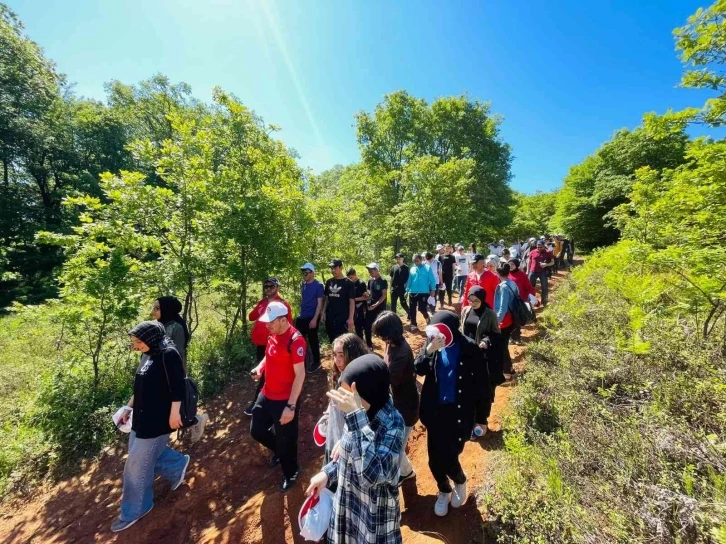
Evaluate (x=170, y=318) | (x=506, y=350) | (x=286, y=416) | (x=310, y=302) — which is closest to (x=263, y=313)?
(x=310, y=302)

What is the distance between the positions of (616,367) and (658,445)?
1.70 meters

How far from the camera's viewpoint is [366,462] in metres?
1.71

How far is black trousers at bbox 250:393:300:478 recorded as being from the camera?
3324mm

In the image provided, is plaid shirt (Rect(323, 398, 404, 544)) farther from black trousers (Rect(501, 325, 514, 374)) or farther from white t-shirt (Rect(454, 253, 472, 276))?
white t-shirt (Rect(454, 253, 472, 276))

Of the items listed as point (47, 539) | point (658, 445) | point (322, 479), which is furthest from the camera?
→ point (47, 539)

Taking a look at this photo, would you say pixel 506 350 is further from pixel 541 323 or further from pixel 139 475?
pixel 139 475

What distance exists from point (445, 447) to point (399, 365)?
80cm

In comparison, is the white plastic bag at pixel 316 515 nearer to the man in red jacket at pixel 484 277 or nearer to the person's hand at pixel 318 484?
the person's hand at pixel 318 484

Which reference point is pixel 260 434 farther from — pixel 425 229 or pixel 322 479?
pixel 425 229

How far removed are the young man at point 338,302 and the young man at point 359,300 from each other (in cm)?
26

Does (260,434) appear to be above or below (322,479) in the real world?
below

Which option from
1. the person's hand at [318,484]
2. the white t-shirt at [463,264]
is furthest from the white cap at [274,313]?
the white t-shirt at [463,264]

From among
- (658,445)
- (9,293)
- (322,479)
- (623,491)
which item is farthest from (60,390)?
(9,293)

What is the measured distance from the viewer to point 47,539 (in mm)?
3609
